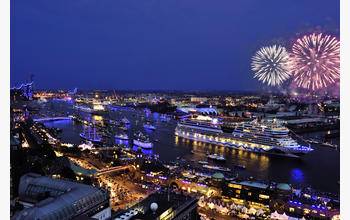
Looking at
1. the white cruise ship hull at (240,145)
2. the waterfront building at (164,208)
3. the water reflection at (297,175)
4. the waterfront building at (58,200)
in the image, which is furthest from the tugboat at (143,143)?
the waterfront building at (164,208)

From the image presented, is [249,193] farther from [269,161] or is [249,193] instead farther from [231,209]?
[269,161]

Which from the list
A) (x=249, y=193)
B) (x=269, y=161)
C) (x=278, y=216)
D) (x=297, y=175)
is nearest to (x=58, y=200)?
(x=278, y=216)

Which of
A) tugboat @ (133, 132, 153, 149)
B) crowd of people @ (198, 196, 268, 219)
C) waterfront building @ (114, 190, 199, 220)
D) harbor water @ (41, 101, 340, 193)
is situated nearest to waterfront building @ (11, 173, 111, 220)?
waterfront building @ (114, 190, 199, 220)

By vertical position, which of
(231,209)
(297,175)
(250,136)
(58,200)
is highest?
(58,200)
